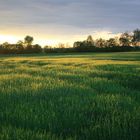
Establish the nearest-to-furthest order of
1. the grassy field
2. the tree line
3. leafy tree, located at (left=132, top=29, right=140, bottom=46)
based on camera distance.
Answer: the grassy field
the tree line
leafy tree, located at (left=132, top=29, right=140, bottom=46)

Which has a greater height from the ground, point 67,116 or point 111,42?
point 67,116

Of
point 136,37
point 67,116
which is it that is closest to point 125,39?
point 136,37

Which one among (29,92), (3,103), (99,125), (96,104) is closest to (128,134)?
(99,125)

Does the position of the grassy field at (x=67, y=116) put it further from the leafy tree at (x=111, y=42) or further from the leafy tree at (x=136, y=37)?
the leafy tree at (x=136, y=37)

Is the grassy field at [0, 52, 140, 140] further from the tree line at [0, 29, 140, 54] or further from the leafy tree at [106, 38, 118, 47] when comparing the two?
the leafy tree at [106, 38, 118, 47]

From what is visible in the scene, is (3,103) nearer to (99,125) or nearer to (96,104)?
(96,104)

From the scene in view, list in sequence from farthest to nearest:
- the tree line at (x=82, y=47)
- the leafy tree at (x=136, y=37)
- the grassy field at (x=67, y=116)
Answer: the leafy tree at (x=136, y=37)
the tree line at (x=82, y=47)
the grassy field at (x=67, y=116)

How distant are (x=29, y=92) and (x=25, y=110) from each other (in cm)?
231

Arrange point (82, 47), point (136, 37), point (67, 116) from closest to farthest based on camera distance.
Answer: point (67, 116), point (82, 47), point (136, 37)

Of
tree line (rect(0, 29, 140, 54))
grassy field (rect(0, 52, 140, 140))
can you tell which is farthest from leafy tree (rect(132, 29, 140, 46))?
grassy field (rect(0, 52, 140, 140))

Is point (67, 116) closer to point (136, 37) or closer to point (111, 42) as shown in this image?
point (111, 42)

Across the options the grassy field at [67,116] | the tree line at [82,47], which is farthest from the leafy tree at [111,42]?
the grassy field at [67,116]

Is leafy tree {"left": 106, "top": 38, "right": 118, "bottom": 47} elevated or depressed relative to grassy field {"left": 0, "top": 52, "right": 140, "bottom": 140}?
depressed

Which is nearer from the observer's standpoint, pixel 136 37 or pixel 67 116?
pixel 67 116
